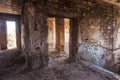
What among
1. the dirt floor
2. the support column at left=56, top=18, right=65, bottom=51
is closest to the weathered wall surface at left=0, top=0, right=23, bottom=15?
the dirt floor

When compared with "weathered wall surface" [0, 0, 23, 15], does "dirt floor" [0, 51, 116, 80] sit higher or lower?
lower

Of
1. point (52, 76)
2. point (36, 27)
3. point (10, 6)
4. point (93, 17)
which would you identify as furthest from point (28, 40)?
point (93, 17)

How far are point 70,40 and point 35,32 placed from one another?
4.11ft

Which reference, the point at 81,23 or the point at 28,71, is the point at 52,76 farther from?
the point at 81,23

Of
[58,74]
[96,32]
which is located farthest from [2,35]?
[96,32]

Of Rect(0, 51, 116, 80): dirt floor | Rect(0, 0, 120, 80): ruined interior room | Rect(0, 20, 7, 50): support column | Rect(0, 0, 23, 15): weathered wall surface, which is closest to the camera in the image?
Rect(0, 0, 23, 15): weathered wall surface

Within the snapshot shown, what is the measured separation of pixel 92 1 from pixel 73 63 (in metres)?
1.84

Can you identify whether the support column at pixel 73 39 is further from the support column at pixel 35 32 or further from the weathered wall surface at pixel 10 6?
the weathered wall surface at pixel 10 6

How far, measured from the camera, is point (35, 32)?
251 centimetres

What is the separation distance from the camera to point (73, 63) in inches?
128

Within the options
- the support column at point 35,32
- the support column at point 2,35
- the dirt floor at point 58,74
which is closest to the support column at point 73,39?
the dirt floor at point 58,74

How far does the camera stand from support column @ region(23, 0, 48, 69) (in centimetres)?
245

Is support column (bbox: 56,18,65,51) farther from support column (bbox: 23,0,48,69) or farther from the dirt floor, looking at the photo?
support column (bbox: 23,0,48,69)

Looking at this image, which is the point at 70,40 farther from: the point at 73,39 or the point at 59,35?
the point at 59,35
